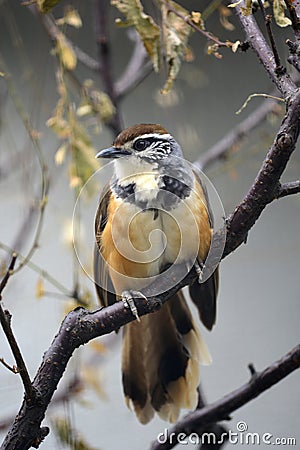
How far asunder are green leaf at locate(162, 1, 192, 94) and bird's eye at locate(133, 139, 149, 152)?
3.6 inches

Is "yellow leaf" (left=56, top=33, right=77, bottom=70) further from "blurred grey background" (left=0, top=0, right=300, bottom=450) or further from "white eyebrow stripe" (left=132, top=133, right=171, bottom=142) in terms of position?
"blurred grey background" (left=0, top=0, right=300, bottom=450)

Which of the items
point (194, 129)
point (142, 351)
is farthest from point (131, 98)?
point (142, 351)

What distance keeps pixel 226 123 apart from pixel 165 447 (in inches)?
39.6

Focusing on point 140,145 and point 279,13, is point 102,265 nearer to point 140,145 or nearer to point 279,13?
point 140,145

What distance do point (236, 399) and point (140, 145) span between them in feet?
1.28

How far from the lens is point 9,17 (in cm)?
153

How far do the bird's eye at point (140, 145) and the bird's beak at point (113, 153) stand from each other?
0.04 ft

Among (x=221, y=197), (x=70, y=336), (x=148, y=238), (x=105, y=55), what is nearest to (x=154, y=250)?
(x=148, y=238)

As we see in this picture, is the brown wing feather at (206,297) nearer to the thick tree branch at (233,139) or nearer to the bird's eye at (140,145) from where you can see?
the bird's eye at (140,145)

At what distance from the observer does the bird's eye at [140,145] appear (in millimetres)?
977

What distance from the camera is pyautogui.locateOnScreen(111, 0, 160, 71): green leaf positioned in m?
0.88
